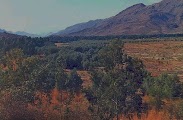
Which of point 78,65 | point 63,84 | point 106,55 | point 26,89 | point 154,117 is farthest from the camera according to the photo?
point 78,65

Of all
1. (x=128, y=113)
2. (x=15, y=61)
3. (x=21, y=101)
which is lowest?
(x=128, y=113)

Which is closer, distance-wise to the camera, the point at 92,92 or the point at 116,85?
the point at 116,85

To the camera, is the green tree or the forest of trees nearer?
the forest of trees

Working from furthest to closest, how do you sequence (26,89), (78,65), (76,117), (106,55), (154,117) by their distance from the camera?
(78,65)
(106,55)
(154,117)
(26,89)
(76,117)

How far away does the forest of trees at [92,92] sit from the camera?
3188 centimetres

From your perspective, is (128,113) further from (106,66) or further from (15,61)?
(15,61)

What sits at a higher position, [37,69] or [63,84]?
[37,69]

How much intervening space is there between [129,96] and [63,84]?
12.0 meters

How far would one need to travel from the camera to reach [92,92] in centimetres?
4394

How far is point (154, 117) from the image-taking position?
39656 millimetres

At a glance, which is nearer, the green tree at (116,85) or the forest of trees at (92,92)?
the forest of trees at (92,92)

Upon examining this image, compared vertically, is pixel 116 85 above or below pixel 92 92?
above

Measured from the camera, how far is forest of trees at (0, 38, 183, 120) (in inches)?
1255

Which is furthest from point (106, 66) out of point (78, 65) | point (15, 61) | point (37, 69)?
point (78, 65)
